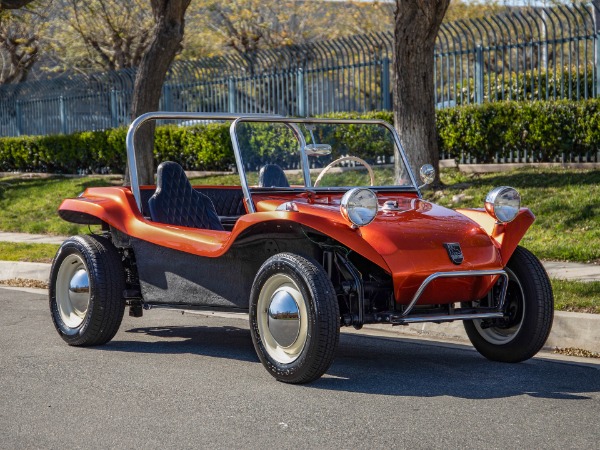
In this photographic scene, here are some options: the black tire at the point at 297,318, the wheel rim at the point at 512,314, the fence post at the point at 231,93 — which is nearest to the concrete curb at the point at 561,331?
the wheel rim at the point at 512,314

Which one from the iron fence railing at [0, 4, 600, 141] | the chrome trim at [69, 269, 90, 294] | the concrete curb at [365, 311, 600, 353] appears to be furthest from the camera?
the iron fence railing at [0, 4, 600, 141]

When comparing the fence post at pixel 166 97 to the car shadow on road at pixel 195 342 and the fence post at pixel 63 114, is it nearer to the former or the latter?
the fence post at pixel 63 114

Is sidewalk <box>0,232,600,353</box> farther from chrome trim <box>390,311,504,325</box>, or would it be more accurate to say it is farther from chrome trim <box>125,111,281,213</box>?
chrome trim <box>125,111,281,213</box>

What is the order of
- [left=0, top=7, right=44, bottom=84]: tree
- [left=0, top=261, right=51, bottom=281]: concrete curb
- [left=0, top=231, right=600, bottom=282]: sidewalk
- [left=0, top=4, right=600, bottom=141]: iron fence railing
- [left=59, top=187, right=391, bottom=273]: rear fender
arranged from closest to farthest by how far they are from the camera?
[left=59, top=187, right=391, bottom=273]: rear fender
[left=0, top=231, right=600, bottom=282]: sidewalk
[left=0, top=261, right=51, bottom=281]: concrete curb
[left=0, top=4, right=600, bottom=141]: iron fence railing
[left=0, top=7, right=44, bottom=84]: tree

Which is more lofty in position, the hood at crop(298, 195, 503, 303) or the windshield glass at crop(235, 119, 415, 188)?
the windshield glass at crop(235, 119, 415, 188)

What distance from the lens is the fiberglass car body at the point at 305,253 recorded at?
20.0ft

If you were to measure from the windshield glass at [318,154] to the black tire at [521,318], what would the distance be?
1215 millimetres

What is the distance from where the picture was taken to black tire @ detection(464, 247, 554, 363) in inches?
257

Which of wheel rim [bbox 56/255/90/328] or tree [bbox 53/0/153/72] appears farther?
tree [bbox 53/0/153/72]

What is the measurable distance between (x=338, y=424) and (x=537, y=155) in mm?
10886

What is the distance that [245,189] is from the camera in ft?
23.5

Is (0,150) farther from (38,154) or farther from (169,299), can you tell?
(169,299)

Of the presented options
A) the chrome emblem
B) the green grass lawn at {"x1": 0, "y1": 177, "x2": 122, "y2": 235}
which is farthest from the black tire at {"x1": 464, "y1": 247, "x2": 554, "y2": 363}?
the green grass lawn at {"x1": 0, "y1": 177, "x2": 122, "y2": 235}

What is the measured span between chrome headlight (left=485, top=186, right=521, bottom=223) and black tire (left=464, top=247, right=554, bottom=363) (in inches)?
10.8
